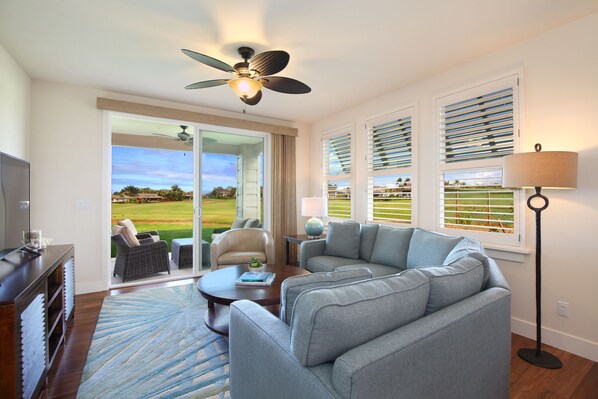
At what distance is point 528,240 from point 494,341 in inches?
62.4

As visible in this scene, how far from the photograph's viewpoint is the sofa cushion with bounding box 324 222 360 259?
3.52 metres

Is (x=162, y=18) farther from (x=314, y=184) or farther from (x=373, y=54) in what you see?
(x=314, y=184)

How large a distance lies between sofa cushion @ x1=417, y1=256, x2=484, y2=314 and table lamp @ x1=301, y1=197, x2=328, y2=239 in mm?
2683

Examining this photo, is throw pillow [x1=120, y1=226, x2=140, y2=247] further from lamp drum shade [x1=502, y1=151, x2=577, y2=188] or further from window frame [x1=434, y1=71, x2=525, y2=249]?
lamp drum shade [x1=502, y1=151, x2=577, y2=188]

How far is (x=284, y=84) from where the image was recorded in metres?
2.69

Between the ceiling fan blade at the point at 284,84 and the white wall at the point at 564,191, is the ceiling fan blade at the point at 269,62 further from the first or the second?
the white wall at the point at 564,191

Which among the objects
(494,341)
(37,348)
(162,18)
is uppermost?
(162,18)

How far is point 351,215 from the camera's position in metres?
4.43

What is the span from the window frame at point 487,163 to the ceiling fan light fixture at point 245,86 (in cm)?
208

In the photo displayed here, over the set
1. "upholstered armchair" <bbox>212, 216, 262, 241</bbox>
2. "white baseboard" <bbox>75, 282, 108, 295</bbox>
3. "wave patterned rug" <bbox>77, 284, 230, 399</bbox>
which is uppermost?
"upholstered armchair" <bbox>212, 216, 262, 241</bbox>

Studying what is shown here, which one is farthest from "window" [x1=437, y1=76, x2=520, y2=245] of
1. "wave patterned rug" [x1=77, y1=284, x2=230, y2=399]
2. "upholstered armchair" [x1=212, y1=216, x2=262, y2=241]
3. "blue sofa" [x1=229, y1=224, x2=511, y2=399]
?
"upholstered armchair" [x1=212, y1=216, x2=262, y2=241]

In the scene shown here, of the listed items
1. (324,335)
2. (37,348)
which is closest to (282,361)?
(324,335)

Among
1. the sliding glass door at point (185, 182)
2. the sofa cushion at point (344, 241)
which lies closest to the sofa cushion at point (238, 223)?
the sliding glass door at point (185, 182)

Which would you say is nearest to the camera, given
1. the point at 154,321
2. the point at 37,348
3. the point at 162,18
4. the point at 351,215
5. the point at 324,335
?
the point at 324,335
